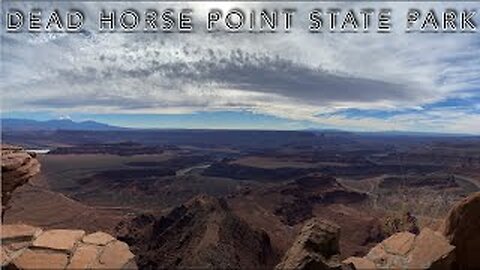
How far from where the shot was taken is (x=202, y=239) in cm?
3250

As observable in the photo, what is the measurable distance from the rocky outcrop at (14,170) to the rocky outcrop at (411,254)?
6567 millimetres

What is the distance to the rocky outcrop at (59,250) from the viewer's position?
8.88 metres

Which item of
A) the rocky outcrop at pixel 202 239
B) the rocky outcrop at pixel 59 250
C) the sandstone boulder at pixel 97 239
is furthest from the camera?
the rocky outcrop at pixel 202 239

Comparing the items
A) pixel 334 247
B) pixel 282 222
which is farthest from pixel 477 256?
pixel 282 222

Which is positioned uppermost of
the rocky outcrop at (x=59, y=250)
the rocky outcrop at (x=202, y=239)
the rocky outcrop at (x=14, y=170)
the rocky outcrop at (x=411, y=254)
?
the rocky outcrop at (x=14, y=170)

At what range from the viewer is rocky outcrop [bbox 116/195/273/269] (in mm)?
31719

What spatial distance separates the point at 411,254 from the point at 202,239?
2384 centimetres

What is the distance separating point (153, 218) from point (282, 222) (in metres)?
23.2

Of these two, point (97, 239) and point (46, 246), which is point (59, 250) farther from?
point (97, 239)

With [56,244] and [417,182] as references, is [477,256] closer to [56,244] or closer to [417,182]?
[56,244]

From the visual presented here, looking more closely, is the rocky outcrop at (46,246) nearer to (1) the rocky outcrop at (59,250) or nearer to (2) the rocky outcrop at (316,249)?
(1) the rocky outcrop at (59,250)

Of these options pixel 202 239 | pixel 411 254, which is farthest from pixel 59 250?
pixel 202 239

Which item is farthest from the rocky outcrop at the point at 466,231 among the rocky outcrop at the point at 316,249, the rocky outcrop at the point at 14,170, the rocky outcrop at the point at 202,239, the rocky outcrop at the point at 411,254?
the rocky outcrop at the point at 202,239

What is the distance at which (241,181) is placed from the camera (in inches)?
5753
